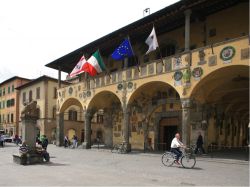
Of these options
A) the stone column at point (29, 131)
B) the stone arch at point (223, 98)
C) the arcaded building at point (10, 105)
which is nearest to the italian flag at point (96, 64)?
the stone arch at point (223, 98)

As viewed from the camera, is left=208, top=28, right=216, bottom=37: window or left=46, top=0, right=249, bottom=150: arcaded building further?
left=208, top=28, right=216, bottom=37: window

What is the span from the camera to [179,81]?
16.8m

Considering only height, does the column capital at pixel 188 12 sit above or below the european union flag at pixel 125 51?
above

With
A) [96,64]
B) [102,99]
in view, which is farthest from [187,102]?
[102,99]

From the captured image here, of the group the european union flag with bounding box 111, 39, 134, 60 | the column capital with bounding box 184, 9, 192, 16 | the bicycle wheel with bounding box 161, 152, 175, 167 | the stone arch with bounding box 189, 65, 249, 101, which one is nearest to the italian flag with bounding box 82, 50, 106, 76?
the european union flag with bounding box 111, 39, 134, 60

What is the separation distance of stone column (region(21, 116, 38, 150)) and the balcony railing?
722 centimetres

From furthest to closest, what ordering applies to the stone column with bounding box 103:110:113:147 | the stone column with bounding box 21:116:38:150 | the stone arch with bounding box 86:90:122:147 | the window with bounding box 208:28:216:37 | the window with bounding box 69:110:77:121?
the window with bounding box 69:110:77:121 → the stone column with bounding box 103:110:113:147 → the stone arch with bounding box 86:90:122:147 → the window with bounding box 208:28:216:37 → the stone column with bounding box 21:116:38:150

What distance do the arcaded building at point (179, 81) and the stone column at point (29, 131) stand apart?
710cm

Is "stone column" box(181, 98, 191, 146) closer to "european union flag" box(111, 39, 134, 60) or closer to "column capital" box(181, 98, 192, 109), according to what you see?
"column capital" box(181, 98, 192, 109)

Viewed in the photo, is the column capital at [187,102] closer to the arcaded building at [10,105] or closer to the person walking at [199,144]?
the person walking at [199,144]

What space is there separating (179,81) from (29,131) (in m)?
7.71

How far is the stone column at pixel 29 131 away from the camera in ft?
46.9

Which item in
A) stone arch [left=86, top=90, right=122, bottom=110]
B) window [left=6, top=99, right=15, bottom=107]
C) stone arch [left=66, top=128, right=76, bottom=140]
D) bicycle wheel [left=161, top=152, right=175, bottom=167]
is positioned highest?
window [left=6, top=99, right=15, bottom=107]

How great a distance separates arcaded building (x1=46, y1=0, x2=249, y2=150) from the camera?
52.4 ft
